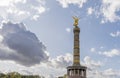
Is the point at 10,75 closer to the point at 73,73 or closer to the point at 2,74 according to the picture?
the point at 2,74

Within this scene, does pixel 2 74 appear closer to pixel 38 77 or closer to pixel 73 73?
pixel 38 77

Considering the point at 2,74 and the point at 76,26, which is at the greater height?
the point at 76,26

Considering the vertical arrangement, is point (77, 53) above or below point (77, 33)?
below

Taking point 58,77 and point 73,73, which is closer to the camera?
point 73,73

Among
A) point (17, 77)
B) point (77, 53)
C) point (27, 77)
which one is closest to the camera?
point (77, 53)

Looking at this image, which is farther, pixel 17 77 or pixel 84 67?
pixel 17 77

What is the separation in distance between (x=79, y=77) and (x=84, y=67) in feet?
10.5

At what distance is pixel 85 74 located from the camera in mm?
79812

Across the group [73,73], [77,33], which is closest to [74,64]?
[73,73]

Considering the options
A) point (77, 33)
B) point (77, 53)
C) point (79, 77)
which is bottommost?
point (79, 77)

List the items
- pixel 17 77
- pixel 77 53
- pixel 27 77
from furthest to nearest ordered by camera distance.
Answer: pixel 27 77 → pixel 17 77 → pixel 77 53

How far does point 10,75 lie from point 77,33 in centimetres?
3613

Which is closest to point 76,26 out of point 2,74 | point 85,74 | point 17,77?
point 85,74

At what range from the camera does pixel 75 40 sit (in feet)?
257
